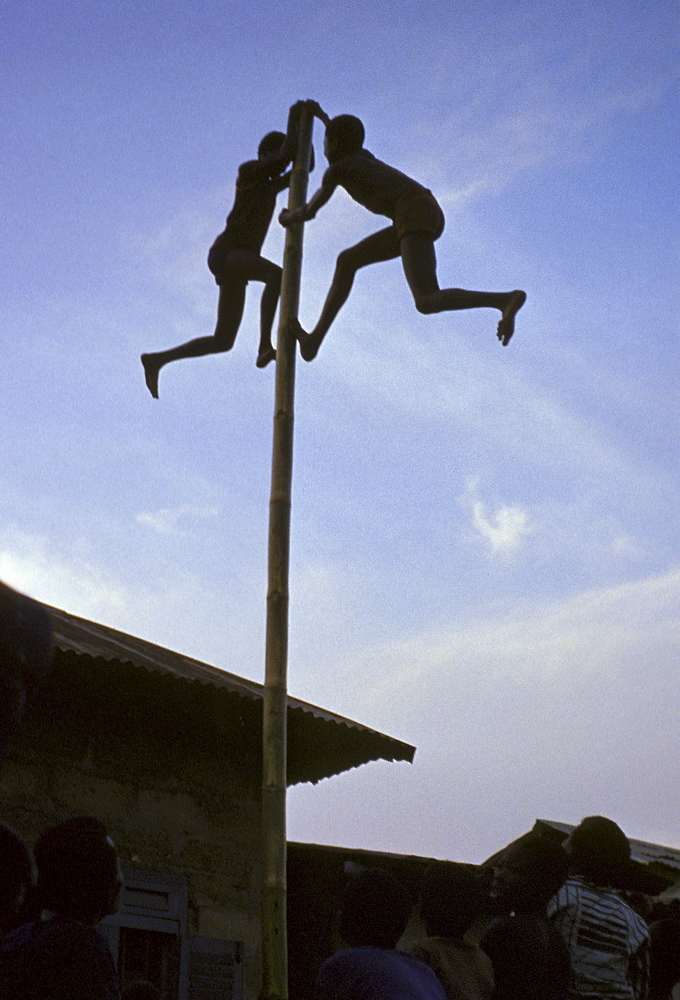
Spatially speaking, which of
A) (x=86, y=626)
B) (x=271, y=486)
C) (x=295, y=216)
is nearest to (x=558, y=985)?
(x=271, y=486)

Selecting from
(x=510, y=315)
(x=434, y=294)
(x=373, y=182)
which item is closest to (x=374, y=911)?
(x=510, y=315)

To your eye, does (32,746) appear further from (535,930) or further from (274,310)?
(535,930)

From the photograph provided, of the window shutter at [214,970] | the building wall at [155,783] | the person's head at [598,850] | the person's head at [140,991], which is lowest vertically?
the person's head at [140,991]

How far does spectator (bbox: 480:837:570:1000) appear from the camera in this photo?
3080 mm

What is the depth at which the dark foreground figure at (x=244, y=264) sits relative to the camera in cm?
571

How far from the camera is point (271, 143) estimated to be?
5.80 m

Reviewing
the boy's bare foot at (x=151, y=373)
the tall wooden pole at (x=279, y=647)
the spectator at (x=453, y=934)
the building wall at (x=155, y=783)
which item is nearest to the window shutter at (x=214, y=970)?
the building wall at (x=155, y=783)

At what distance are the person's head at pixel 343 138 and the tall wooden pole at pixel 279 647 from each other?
236mm

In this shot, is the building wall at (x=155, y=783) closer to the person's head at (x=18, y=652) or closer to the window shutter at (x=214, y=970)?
the window shutter at (x=214, y=970)

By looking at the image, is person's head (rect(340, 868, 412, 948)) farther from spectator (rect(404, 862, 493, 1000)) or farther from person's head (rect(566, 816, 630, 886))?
person's head (rect(566, 816, 630, 886))

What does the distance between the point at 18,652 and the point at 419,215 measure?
152 inches

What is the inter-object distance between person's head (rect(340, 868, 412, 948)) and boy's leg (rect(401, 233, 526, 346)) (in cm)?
251

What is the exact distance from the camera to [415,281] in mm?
5094

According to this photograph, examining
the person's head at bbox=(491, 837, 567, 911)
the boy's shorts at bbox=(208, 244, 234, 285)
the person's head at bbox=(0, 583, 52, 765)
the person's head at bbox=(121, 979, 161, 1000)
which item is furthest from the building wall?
the person's head at bbox=(0, 583, 52, 765)
